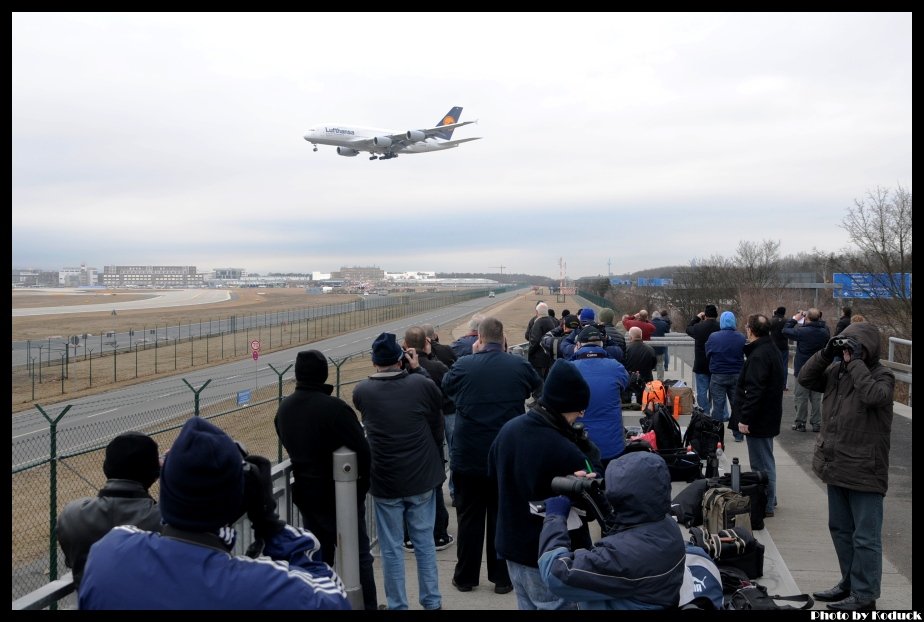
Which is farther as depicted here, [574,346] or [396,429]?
[574,346]

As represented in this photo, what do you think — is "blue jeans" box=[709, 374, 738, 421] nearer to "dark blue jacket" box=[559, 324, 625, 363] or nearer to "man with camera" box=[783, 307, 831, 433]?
"dark blue jacket" box=[559, 324, 625, 363]

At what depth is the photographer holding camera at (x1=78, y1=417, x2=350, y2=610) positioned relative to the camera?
203 cm

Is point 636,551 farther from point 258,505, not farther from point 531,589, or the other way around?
point 258,505

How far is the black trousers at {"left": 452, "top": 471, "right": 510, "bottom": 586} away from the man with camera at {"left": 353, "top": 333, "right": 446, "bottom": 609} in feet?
1.49

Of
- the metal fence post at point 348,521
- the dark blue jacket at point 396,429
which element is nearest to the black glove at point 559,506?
the metal fence post at point 348,521

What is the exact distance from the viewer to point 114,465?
3443 mm

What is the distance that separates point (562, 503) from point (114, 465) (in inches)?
85.8

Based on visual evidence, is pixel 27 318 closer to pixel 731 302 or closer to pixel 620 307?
pixel 620 307

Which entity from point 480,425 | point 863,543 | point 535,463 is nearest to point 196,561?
point 535,463

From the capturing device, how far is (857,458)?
5020 mm

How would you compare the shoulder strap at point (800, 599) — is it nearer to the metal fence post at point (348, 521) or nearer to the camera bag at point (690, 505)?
the camera bag at point (690, 505)

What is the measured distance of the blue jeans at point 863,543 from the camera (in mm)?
4996

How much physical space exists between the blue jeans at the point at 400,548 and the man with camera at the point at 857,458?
9.35ft

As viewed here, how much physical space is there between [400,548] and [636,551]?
95.5 inches
